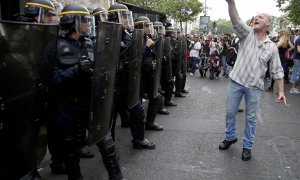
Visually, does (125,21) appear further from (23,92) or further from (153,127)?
(23,92)

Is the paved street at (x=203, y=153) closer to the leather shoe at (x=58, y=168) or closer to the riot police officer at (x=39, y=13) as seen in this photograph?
the leather shoe at (x=58, y=168)

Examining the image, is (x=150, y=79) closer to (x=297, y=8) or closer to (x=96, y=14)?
(x=96, y=14)

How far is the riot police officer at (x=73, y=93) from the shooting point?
9.87 feet

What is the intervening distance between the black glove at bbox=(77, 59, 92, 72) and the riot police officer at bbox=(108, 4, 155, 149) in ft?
3.44

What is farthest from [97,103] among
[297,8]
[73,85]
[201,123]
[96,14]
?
[297,8]

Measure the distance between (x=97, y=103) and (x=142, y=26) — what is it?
8.65 feet

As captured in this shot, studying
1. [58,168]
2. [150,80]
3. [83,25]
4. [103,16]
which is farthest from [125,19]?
[58,168]

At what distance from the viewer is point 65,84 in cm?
298

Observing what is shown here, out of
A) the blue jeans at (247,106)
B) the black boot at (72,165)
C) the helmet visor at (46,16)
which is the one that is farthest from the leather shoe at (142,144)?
the helmet visor at (46,16)

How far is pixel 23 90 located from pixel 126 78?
7.01ft

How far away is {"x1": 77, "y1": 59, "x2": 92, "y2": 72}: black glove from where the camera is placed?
2.79 metres

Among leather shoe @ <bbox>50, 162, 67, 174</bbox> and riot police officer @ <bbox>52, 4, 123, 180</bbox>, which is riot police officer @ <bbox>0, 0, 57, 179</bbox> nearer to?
riot police officer @ <bbox>52, 4, 123, 180</bbox>

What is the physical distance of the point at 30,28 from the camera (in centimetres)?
210

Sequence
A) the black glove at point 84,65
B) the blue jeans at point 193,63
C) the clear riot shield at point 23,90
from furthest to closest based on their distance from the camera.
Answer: the blue jeans at point 193,63 → the black glove at point 84,65 → the clear riot shield at point 23,90
